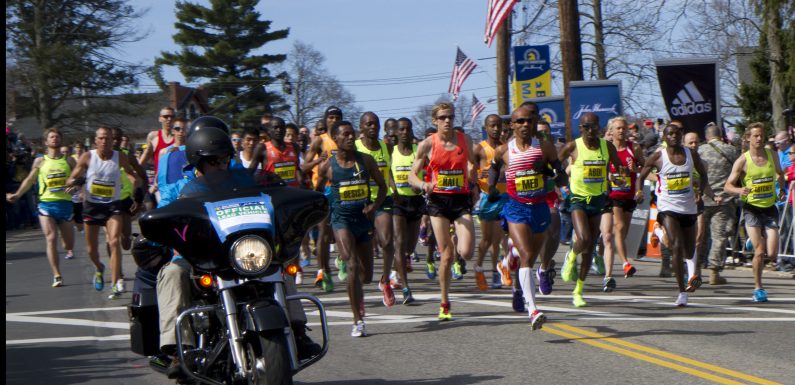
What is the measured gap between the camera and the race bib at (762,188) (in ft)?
43.2

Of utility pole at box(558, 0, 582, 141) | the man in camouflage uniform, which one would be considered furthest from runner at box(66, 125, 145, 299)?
utility pole at box(558, 0, 582, 141)

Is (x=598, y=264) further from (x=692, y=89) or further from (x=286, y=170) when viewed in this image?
(x=286, y=170)

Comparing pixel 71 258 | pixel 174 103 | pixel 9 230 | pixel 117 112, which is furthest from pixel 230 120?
pixel 71 258

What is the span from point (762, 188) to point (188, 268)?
8147 millimetres

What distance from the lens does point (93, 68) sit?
53.1 m

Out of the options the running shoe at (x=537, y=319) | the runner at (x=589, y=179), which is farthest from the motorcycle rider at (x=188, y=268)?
the runner at (x=589, y=179)

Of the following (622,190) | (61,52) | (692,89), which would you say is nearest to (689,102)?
(692,89)

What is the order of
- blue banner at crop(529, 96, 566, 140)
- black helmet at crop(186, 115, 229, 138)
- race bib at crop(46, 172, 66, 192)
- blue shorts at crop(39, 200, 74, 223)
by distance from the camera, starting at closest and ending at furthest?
black helmet at crop(186, 115, 229, 138) → blue shorts at crop(39, 200, 74, 223) → race bib at crop(46, 172, 66, 192) → blue banner at crop(529, 96, 566, 140)

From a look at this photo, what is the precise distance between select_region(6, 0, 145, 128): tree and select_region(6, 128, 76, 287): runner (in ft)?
114

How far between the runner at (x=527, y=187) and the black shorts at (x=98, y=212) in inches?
212

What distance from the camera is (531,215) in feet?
34.5

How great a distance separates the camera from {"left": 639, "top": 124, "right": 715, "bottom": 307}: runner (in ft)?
40.4

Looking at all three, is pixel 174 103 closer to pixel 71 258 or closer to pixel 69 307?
pixel 71 258

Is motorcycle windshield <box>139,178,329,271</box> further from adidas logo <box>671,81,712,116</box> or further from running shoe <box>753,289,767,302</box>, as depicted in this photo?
adidas logo <box>671,81,712,116</box>
